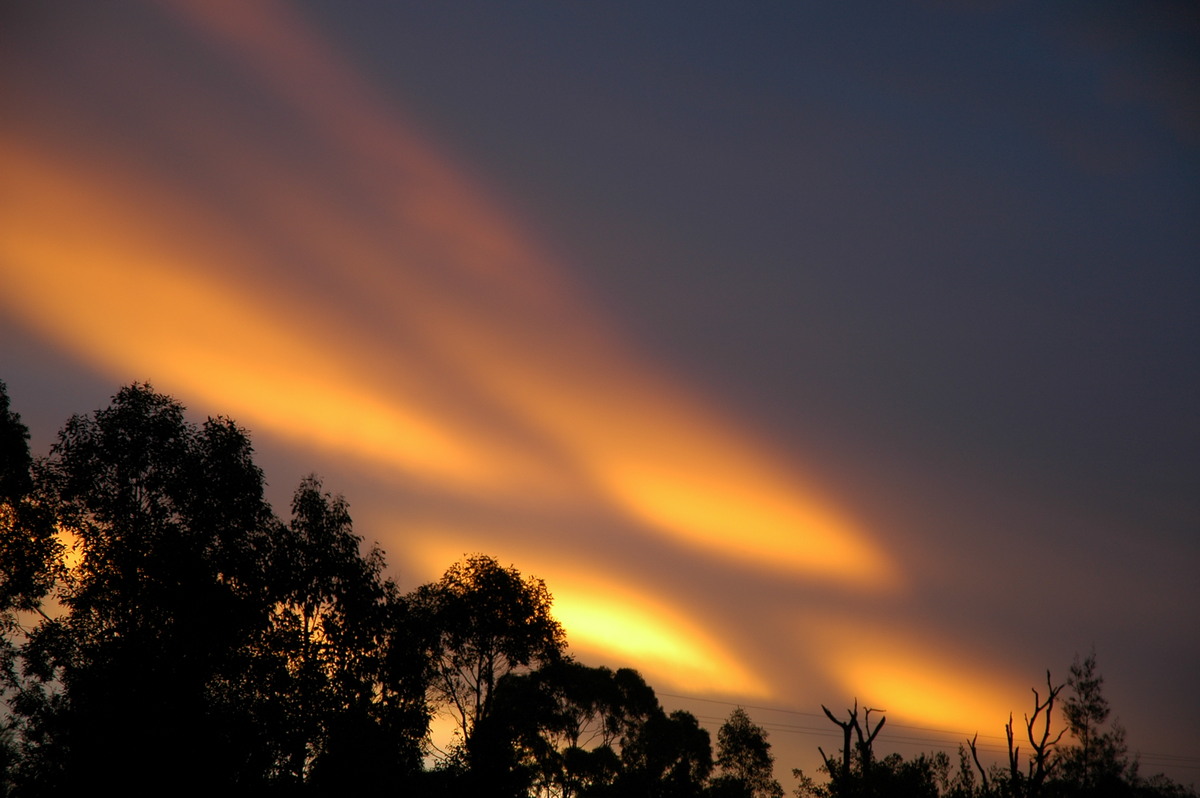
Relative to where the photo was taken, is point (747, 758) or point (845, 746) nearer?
point (845, 746)

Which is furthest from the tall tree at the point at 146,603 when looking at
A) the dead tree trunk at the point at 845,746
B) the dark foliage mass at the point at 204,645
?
the dead tree trunk at the point at 845,746

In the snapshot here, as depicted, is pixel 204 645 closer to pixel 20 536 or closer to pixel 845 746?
pixel 20 536

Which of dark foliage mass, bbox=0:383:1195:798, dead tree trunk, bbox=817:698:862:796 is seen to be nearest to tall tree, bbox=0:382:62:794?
dark foliage mass, bbox=0:383:1195:798

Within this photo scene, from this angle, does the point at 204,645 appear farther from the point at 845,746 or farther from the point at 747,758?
the point at 747,758

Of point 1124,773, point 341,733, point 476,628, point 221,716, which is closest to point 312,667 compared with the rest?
point 341,733

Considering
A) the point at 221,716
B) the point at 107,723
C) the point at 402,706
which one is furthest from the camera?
the point at 402,706

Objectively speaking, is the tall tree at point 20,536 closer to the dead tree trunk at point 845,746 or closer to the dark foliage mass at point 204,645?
the dark foliage mass at point 204,645

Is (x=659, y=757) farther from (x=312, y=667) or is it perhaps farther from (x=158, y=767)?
(x=158, y=767)

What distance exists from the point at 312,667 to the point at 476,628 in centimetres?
2409

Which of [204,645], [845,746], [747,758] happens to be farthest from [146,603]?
[747,758]

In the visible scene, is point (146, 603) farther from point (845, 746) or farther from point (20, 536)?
point (845, 746)

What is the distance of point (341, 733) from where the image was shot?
6612cm

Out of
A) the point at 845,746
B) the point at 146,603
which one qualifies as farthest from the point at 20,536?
the point at 845,746

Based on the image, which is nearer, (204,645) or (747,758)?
(204,645)
